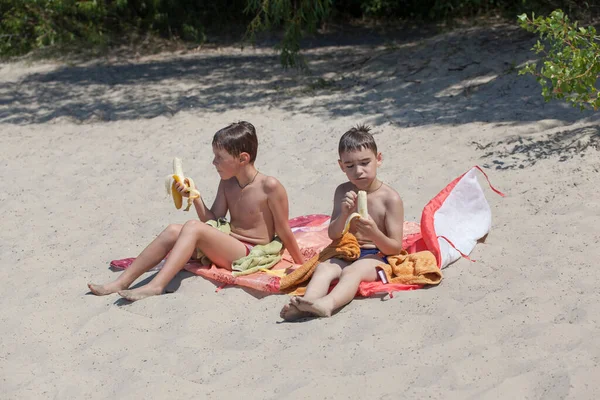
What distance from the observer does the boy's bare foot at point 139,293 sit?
13.8ft

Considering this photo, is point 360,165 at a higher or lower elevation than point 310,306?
higher

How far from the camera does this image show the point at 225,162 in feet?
14.9

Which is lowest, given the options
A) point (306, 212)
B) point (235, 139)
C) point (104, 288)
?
point (306, 212)

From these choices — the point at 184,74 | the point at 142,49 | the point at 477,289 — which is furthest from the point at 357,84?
the point at 477,289

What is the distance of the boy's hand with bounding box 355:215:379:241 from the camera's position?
13.4 feet

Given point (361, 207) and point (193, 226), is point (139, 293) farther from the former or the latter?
point (361, 207)

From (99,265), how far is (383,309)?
75.2 inches

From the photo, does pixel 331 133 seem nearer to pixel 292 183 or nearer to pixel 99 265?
pixel 292 183

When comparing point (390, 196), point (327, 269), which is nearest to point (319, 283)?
point (327, 269)

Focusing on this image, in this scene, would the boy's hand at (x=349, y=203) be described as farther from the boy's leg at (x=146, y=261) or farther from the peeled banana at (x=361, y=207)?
the boy's leg at (x=146, y=261)

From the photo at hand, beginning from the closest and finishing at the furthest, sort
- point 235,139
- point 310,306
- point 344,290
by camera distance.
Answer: point 310,306, point 344,290, point 235,139

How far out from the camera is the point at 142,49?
39.7 ft

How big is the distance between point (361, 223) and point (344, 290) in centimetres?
35

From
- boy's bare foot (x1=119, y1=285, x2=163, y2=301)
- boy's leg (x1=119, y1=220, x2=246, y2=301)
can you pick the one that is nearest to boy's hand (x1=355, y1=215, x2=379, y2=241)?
boy's leg (x1=119, y1=220, x2=246, y2=301)
